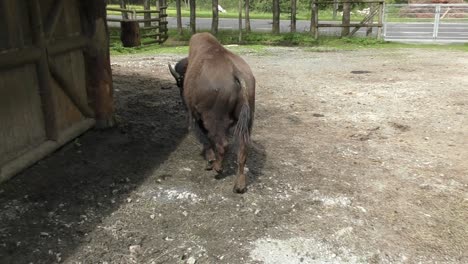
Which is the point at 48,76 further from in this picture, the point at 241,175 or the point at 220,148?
the point at 241,175

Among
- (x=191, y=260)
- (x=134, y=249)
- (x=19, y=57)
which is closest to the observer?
(x=191, y=260)

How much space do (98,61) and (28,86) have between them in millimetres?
1590

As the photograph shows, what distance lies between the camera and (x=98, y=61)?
6.88 m

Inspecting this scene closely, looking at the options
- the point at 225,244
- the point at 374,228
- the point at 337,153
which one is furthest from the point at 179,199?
the point at 337,153

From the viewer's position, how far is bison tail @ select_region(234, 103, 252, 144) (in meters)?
5.07

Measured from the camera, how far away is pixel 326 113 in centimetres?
858

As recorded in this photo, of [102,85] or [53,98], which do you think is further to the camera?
[102,85]

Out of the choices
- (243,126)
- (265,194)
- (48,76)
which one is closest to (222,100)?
(243,126)

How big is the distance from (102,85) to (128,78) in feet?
14.8

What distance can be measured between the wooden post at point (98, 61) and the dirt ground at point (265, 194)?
0.39 m

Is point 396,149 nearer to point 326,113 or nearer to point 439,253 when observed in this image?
point 326,113

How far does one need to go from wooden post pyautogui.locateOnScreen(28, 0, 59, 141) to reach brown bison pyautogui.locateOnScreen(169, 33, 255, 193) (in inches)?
72.3

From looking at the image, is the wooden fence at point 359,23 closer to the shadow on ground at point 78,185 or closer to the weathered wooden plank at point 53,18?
the shadow on ground at point 78,185

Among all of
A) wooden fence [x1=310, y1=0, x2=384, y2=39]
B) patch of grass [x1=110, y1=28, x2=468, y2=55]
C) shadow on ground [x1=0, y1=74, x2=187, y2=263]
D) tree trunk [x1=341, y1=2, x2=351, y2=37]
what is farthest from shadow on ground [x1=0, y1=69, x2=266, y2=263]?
tree trunk [x1=341, y1=2, x2=351, y2=37]
